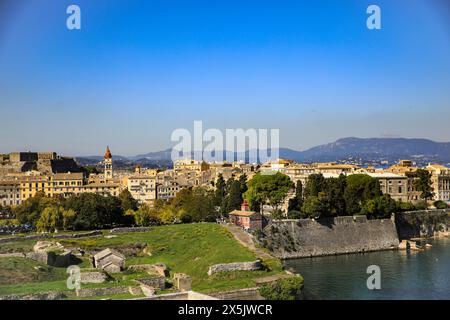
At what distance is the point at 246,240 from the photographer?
78.7 feet

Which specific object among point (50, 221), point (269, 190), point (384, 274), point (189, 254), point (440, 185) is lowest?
point (384, 274)

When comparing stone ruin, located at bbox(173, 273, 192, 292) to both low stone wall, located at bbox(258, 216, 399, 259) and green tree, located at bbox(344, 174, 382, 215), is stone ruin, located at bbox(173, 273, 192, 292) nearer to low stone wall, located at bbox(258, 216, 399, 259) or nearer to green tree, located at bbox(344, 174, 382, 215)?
low stone wall, located at bbox(258, 216, 399, 259)

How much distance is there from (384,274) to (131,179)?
2423cm

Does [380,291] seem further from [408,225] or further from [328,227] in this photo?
[408,225]

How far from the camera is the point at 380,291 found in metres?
20.0

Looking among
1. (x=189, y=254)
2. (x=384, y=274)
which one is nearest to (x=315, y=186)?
(x=384, y=274)

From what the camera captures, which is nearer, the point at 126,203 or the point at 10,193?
the point at 126,203

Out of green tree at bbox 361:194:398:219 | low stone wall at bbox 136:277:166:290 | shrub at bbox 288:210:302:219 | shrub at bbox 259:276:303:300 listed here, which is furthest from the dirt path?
green tree at bbox 361:194:398:219

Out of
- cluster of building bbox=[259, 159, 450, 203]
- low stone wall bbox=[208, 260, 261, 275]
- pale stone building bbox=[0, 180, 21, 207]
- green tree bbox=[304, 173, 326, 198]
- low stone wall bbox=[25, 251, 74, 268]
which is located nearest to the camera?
low stone wall bbox=[208, 260, 261, 275]

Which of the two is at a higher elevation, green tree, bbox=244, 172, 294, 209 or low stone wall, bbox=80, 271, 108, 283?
green tree, bbox=244, 172, 294, 209

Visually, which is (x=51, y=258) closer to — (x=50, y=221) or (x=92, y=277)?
(x=92, y=277)

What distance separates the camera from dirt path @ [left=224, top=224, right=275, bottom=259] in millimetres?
21595

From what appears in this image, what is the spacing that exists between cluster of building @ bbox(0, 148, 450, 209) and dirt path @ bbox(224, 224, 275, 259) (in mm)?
14526
